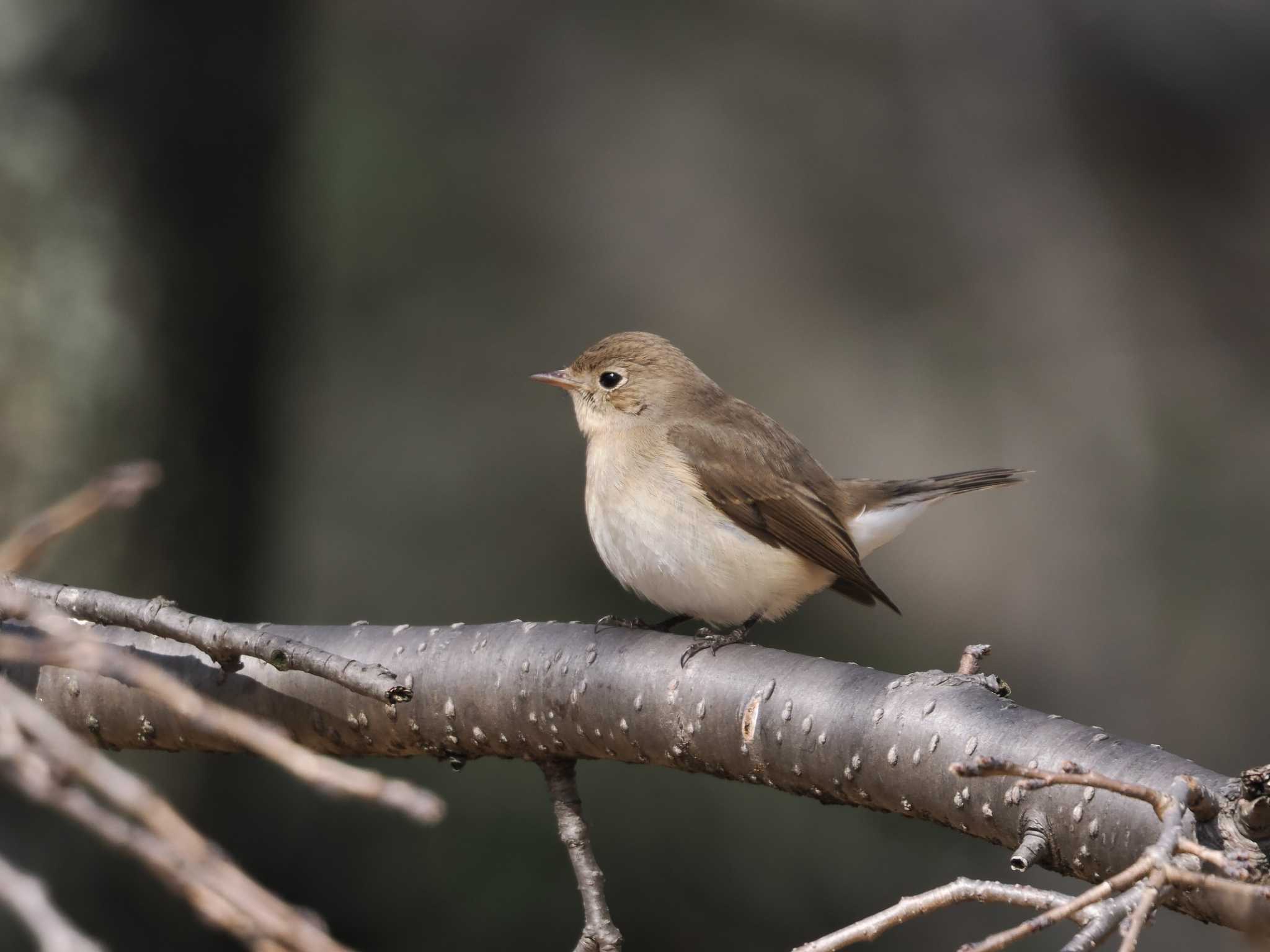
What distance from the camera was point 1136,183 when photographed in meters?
6.93

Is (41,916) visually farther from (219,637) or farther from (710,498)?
(710,498)

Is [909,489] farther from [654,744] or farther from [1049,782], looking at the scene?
[1049,782]

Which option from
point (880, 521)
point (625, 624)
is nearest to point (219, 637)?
point (625, 624)

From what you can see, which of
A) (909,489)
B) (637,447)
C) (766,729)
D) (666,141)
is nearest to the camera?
(766,729)

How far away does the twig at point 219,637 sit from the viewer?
2.27 m

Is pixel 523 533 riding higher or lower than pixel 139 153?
lower

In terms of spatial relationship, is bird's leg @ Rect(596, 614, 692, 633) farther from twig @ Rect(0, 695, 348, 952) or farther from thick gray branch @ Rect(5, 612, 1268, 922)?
twig @ Rect(0, 695, 348, 952)

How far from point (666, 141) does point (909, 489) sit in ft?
9.38

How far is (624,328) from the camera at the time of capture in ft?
20.9

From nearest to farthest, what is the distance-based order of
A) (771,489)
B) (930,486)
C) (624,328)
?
(771,489)
(930,486)
(624,328)

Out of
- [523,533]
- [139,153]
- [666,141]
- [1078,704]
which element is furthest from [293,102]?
[1078,704]

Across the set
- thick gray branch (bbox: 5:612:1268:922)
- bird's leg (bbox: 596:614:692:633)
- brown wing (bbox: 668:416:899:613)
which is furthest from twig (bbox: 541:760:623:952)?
brown wing (bbox: 668:416:899:613)

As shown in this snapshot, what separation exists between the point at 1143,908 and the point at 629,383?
3466 millimetres

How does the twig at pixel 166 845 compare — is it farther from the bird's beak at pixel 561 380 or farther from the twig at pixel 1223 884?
the bird's beak at pixel 561 380
